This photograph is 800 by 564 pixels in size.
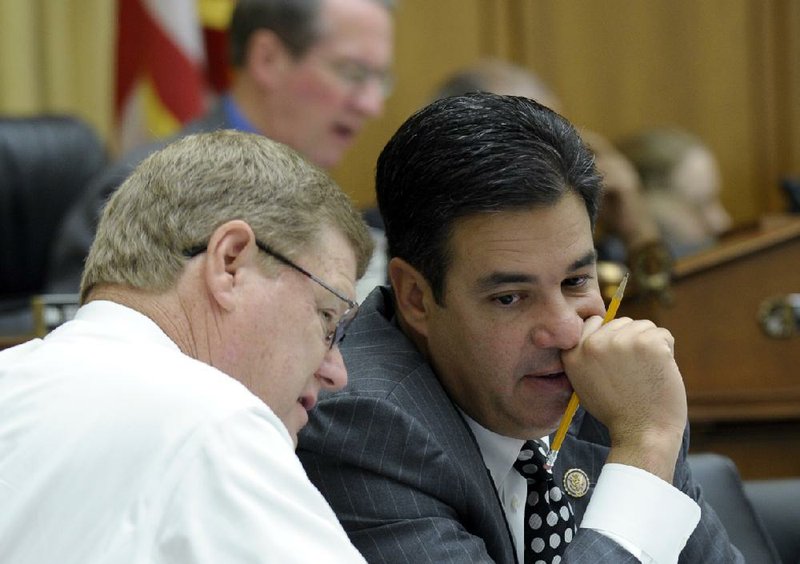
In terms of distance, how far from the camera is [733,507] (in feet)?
7.63

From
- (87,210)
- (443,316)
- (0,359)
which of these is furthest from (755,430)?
(0,359)

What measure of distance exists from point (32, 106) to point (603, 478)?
3.96 m

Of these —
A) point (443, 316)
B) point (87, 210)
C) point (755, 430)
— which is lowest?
point (755, 430)

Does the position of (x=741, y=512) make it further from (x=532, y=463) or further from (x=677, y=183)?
(x=677, y=183)

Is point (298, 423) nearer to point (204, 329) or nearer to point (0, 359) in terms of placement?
point (204, 329)

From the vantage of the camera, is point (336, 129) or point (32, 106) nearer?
point (336, 129)

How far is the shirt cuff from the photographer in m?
1.72

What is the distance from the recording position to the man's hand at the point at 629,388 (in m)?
1.82

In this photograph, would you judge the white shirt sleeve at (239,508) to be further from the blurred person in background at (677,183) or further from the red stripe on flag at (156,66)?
the blurred person in background at (677,183)

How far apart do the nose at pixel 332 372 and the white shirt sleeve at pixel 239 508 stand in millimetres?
382

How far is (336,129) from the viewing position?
3807 millimetres

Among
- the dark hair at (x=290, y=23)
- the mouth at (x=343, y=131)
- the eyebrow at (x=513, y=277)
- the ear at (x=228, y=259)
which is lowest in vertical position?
the mouth at (x=343, y=131)

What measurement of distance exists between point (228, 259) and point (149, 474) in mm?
318

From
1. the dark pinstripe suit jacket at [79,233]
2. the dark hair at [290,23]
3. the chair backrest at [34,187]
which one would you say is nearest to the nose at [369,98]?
the dark hair at [290,23]
